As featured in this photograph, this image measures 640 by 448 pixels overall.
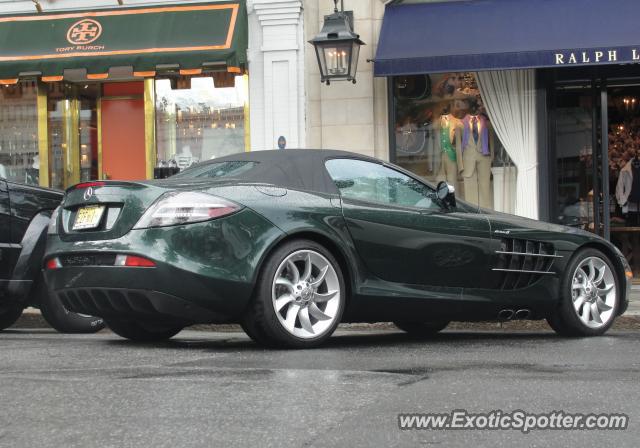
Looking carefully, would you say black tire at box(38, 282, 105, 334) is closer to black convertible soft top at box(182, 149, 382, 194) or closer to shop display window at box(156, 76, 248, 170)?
black convertible soft top at box(182, 149, 382, 194)

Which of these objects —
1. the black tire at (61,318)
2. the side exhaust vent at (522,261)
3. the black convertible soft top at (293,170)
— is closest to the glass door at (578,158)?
the side exhaust vent at (522,261)

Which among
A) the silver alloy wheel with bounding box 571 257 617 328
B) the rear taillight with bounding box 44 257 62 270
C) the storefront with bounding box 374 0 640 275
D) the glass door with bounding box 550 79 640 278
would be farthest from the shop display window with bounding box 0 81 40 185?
the silver alloy wheel with bounding box 571 257 617 328

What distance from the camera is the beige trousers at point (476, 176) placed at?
14852 mm

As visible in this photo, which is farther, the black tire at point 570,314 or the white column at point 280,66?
the white column at point 280,66

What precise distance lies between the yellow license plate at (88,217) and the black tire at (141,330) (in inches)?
34.6

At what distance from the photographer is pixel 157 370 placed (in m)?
5.56

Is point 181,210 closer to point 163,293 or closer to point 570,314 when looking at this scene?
point 163,293

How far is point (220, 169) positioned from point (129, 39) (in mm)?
8257

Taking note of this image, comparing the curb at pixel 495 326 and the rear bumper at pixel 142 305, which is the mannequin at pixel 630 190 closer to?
the curb at pixel 495 326

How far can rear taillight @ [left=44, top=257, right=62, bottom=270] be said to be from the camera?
22.2ft

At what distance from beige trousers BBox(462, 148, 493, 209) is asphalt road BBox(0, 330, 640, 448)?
25.2 feet

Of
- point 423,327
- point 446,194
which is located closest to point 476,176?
point 423,327

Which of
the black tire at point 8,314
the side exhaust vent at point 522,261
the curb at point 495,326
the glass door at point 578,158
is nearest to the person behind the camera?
the side exhaust vent at point 522,261

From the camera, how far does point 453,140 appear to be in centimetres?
1485
